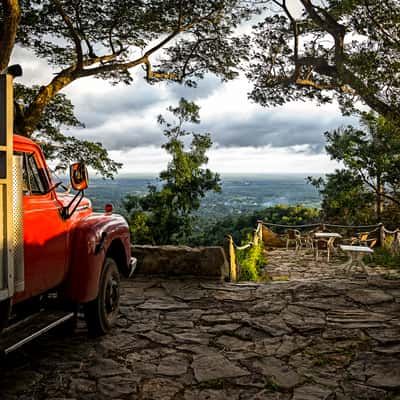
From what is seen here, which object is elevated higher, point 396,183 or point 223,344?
point 396,183

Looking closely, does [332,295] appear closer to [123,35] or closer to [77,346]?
[77,346]

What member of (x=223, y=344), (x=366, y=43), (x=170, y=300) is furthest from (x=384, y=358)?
(x=366, y=43)

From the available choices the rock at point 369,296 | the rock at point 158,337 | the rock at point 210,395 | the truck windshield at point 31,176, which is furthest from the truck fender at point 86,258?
the rock at point 369,296

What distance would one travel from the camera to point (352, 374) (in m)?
3.60

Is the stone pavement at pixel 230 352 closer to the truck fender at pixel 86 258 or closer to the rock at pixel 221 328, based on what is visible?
the rock at pixel 221 328

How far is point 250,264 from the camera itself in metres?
11.4

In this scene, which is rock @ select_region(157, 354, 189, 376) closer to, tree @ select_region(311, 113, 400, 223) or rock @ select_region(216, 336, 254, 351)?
rock @ select_region(216, 336, 254, 351)

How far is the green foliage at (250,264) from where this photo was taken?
10576 millimetres

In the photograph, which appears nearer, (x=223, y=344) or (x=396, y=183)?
(x=223, y=344)

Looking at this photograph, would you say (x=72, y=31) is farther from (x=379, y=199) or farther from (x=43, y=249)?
(x=379, y=199)

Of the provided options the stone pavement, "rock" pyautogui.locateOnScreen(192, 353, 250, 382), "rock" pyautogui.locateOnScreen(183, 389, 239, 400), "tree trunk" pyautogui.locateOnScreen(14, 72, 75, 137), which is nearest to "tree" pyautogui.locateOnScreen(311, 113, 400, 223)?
"tree trunk" pyautogui.locateOnScreen(14, 72, 75, 137)

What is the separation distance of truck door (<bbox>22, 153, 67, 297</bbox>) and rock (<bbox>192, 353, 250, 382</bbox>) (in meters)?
1.42

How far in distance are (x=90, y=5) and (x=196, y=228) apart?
12.6 metres

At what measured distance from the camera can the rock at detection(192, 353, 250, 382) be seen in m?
3.56
